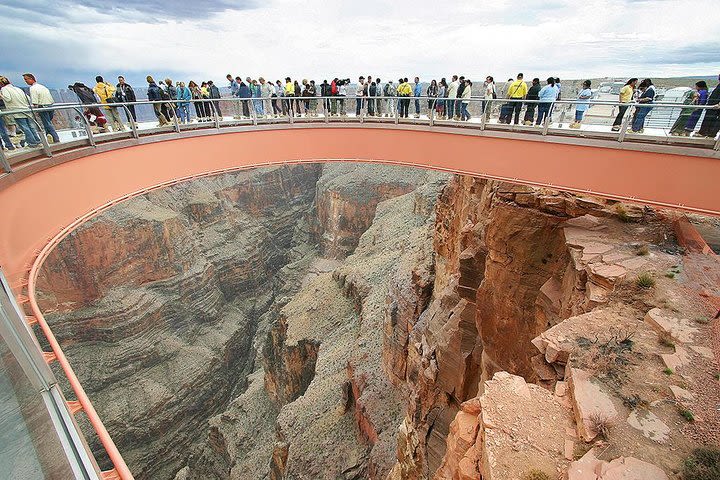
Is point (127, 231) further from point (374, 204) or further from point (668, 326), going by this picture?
point (668, 326)

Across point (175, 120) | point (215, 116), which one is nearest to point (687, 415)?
point (175, 120)

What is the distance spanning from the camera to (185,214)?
49.3 metres

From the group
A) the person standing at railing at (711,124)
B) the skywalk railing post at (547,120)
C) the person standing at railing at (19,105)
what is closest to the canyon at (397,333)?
the skywalk railing post at (547,120)

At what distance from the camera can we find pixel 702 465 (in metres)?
4.60

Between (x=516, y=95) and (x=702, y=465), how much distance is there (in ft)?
36.7

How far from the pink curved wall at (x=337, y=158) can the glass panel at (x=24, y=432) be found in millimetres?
3912

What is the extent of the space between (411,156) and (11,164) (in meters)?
11.7

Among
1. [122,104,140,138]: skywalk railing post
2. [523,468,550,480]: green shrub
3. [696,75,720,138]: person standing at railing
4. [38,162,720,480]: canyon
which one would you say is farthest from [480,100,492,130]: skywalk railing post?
[122,104,140,138]: skywalk railing post

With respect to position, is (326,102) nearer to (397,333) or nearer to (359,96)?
(359,96)

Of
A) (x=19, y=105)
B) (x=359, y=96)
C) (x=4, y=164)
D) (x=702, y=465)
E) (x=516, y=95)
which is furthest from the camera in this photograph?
(x=359, y=96)

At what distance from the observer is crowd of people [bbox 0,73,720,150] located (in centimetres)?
889

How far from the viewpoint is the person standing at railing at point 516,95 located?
11641 mm

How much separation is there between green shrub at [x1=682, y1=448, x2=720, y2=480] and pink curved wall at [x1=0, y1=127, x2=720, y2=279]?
22.0 feet

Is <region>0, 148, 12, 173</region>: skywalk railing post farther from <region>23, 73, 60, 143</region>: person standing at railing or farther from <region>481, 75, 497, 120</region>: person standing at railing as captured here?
<region>481, 75, 497, 120</region>: person standing at railing
